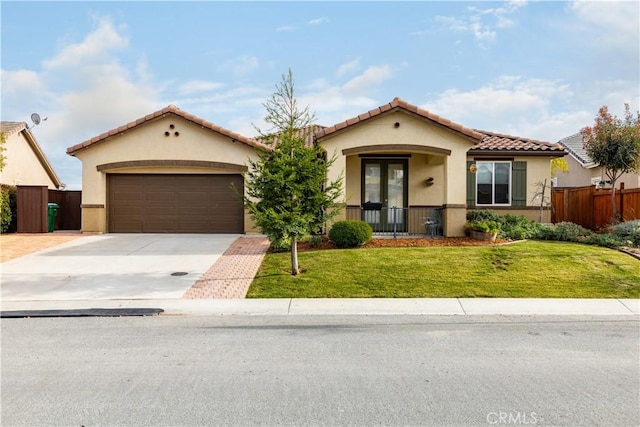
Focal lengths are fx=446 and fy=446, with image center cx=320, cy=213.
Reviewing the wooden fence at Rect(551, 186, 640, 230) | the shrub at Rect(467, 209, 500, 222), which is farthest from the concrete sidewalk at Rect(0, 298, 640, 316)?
the wooden fence at Rect(551, 186, 640, 230)

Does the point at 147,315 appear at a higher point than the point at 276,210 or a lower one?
lower

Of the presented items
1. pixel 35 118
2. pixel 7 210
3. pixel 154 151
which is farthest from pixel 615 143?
pixel 35 118

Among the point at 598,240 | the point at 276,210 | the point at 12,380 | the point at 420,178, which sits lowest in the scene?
the point at 12,380

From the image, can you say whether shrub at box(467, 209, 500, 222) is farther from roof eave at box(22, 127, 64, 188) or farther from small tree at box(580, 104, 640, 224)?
roof eave at box(22, 127, 64, 188)

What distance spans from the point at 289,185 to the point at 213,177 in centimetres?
873

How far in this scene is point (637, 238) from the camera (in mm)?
12945

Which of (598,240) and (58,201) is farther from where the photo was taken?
(58,201)

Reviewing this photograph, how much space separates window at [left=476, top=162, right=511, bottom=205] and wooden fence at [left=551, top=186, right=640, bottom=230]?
3490mm

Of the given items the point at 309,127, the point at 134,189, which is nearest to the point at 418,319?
the point at 309,127

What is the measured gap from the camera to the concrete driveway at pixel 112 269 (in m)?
9.13

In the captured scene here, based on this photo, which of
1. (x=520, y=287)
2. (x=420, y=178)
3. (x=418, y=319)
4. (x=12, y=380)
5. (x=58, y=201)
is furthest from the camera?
(x=58, y=201)

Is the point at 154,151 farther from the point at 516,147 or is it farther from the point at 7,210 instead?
the point at 516,147

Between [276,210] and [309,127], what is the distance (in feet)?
7.60

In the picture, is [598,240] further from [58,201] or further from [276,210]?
[58,201]
